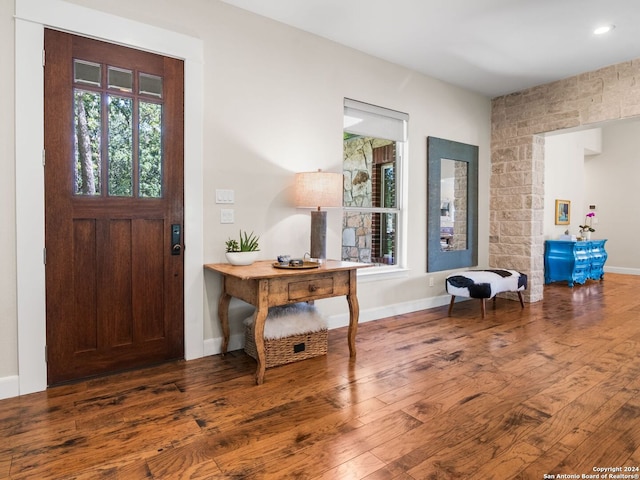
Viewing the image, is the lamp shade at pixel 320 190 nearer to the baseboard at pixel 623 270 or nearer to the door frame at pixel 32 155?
the door frame at pixel 32 155

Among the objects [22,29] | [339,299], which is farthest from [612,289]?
[22,29]

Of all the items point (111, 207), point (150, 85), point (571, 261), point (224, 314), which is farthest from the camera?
point (571, 261)

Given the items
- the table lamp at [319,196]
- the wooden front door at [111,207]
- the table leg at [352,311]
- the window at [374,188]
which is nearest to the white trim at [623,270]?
the window at [374,188]

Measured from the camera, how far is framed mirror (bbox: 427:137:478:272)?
4.61m

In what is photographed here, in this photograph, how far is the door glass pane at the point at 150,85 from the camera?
8.82 feet

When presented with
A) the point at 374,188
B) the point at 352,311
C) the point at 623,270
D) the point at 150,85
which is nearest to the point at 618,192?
the point at 623,270

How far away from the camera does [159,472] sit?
5.31 feet

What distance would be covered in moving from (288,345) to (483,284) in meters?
2.46

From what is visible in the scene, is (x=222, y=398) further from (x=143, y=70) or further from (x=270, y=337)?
(x=143, y=70)

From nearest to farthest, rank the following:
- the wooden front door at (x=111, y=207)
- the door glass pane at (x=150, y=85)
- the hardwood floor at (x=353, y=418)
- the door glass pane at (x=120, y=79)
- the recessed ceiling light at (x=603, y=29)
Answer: the hardwood floor at (x=353, y=418), the wooden front door at (x=111, y=207), the door glass pane at (x=120, y=79), the door glass pane at (x=150, y=85), the recessed ceiling light at (x=603, y=29)

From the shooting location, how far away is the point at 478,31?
348 cm

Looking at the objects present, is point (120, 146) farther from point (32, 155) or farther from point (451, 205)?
point (451, 205)

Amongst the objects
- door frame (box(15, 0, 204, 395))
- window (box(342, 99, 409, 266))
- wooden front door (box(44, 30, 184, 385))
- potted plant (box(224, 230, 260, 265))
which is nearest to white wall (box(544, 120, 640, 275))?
window (box(342, 99, 409, 266))

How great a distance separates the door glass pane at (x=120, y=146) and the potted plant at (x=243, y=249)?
0.79 m
